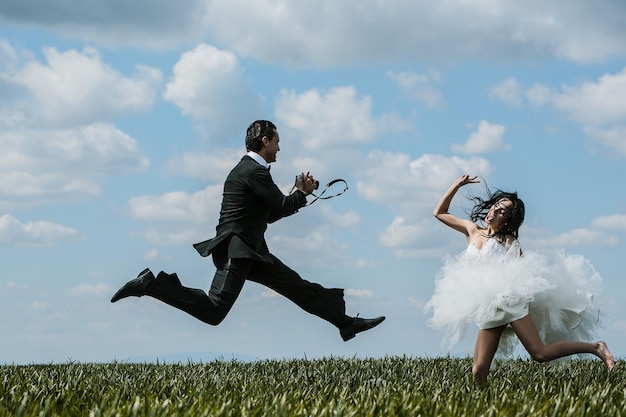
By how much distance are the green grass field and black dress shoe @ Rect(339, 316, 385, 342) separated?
1.21 feet

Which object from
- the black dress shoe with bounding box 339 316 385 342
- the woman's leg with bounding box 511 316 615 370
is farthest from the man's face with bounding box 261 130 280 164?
the woman's leg with bounding box 511 316 615 370

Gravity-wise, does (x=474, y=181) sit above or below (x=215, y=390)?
above

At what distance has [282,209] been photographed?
8.36m

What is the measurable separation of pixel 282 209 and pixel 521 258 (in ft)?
7.78

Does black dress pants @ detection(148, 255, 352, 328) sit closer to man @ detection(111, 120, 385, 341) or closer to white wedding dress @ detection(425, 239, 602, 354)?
man @ detection(111, 120, 385, 341)

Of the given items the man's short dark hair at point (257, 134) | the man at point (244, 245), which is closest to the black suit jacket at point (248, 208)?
the man at point (244, 245)

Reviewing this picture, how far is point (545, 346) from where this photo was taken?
279 inches

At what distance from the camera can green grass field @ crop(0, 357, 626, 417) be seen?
5.29 meters

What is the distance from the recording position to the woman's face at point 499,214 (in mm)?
7363

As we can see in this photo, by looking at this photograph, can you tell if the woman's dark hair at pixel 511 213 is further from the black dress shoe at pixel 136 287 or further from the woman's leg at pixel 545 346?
the black dress shoe at pixel 136 287

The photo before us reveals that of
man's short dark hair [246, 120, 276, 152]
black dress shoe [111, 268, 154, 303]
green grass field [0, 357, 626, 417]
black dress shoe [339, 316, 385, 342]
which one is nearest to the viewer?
green grass field [0, 357, 626, 417]

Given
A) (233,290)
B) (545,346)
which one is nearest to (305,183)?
(233,290)

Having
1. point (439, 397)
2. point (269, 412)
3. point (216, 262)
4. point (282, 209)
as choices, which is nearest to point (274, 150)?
point (282, 209)

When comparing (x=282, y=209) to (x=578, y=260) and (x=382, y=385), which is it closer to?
(x=382, y=385)
